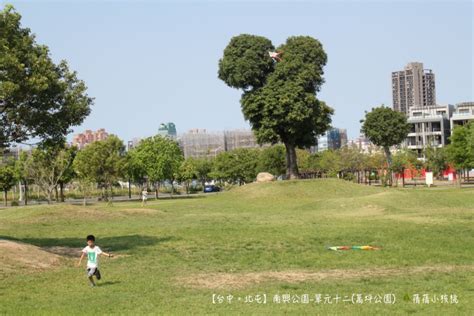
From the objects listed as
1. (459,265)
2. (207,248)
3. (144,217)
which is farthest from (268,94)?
(459,265)

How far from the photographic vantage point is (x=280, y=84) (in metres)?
65.2

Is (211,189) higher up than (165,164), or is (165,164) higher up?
(165,164)

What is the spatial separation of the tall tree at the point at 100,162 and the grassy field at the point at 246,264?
134ft

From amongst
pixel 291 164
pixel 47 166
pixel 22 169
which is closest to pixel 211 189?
pixel 22 169

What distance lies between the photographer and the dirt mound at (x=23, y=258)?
67.3ft

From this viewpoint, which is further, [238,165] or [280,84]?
[238,165]

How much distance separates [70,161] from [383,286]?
68.1 meters

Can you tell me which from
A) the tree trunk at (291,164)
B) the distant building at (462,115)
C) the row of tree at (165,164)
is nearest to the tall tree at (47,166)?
the row of tree at (165,164)

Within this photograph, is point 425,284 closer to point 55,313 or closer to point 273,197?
point 55,313

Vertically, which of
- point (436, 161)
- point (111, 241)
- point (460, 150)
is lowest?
point (111, 241)

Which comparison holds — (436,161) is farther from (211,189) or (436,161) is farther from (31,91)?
(31,91)

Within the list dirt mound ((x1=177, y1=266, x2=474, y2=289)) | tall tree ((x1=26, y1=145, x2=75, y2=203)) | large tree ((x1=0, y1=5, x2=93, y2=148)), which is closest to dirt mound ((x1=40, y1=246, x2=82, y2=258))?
large tree ((x1=0, y1=5, x2=93, y2=148))

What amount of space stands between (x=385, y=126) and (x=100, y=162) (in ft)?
133

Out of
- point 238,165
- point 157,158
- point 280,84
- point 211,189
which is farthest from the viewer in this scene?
point 211,189
